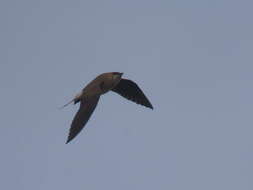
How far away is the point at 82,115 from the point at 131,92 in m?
4.10

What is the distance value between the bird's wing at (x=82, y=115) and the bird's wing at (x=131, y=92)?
135 inches

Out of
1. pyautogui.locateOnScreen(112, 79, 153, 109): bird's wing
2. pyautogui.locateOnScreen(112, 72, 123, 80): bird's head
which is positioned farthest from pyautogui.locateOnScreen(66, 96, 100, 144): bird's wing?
pyautogui.locateOnScreen(112, 79, 153, 109): bird's wing

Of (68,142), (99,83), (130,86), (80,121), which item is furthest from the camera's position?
(130,86)

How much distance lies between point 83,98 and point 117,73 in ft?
4.51

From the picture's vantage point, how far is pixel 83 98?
1497cm

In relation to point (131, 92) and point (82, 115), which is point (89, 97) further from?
point (131, 92)

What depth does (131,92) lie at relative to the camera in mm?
18484

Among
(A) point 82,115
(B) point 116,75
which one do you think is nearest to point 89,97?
(A) point 82,115

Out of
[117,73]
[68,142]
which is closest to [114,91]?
[117,73]

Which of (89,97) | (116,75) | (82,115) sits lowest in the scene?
(82,115)

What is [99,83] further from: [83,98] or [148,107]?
[148,107]

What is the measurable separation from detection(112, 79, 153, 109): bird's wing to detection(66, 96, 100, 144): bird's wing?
3.43m

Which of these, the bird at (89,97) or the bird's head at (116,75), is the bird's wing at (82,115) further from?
the bird's head at (116,75)

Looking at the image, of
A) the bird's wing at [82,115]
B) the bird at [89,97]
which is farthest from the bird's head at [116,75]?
the bird's wing at [82,115]
